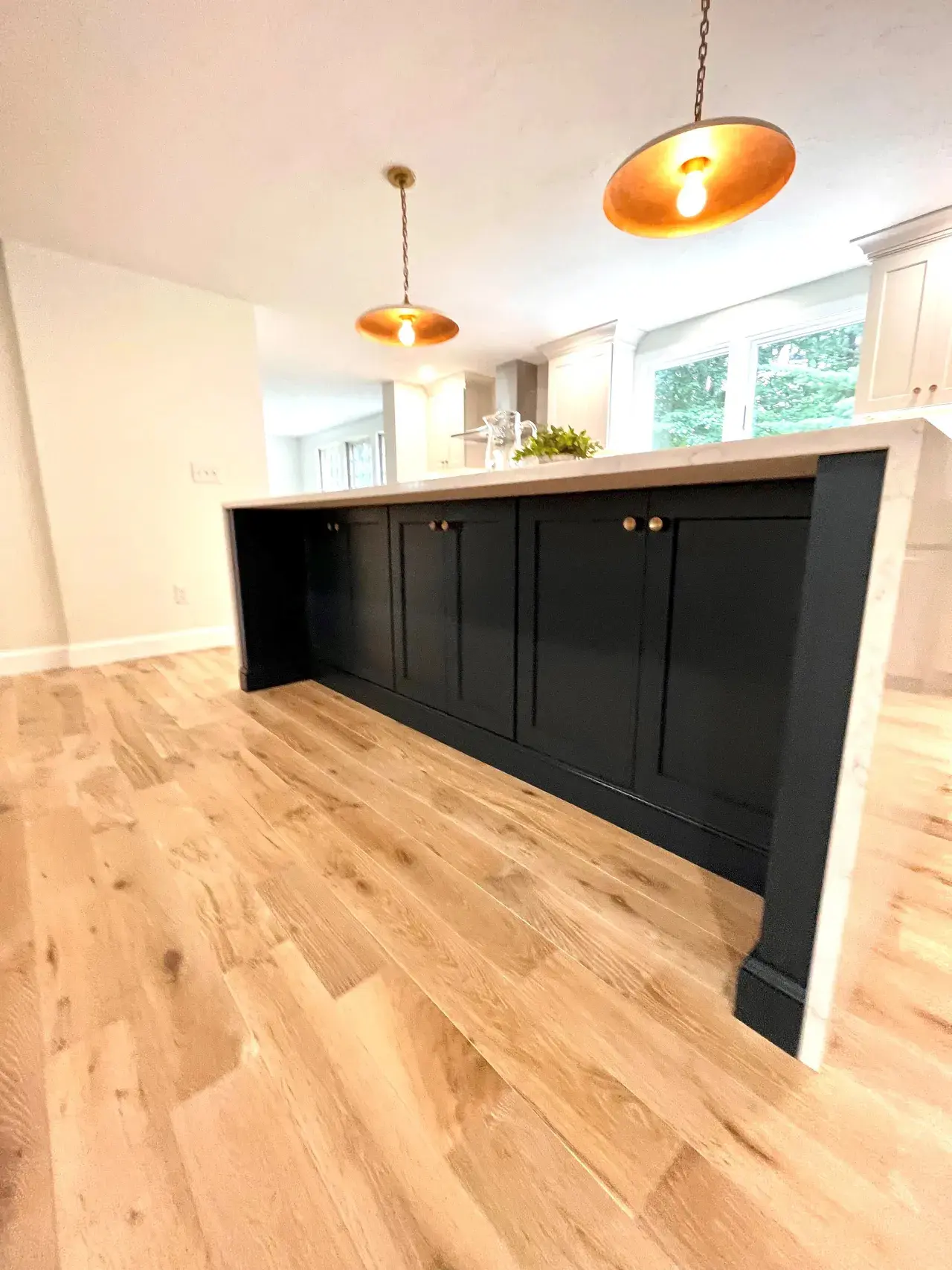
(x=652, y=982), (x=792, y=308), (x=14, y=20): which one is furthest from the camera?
(x=792, y=308)

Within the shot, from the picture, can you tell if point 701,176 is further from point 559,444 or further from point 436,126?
point 436,126

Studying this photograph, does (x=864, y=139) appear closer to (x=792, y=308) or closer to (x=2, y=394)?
(x=792, y=308)

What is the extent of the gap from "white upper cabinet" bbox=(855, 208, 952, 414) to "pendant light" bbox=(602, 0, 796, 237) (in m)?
1.86

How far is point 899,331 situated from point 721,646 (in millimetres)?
3019

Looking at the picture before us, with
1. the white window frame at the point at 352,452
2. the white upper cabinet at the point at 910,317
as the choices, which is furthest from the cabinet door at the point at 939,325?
the white window frame at the point at 352,452

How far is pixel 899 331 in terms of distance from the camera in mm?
2824

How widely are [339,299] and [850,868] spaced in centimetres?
429

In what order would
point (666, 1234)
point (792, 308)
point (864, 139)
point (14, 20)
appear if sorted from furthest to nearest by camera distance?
point (792, 308), point (864, 139), point (14, 20), point (666, 1234)

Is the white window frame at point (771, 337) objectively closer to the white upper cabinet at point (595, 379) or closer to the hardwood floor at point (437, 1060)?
the white upper cabinet at point (595, 379)

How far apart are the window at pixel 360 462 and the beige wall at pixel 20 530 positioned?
5320 millimetres

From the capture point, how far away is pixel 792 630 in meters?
0.99

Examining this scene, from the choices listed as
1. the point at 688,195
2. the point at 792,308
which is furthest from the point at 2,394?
the point at 792,308

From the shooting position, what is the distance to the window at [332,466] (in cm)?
880

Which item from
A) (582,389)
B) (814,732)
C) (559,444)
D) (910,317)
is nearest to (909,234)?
(910,317)
